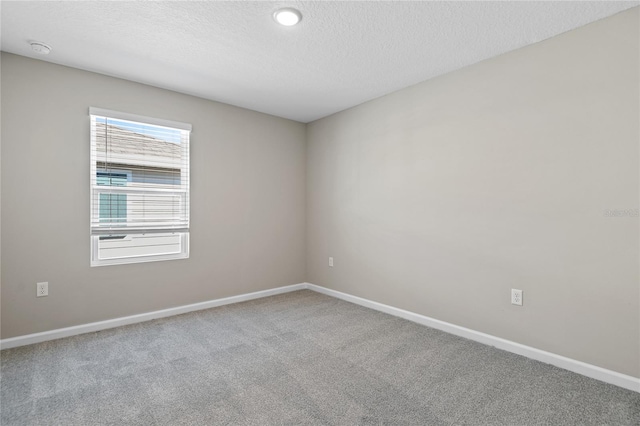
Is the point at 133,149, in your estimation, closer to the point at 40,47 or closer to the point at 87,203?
the point at 87,203

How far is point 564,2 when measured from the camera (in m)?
1.99

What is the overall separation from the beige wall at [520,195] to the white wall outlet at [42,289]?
10.3 ft

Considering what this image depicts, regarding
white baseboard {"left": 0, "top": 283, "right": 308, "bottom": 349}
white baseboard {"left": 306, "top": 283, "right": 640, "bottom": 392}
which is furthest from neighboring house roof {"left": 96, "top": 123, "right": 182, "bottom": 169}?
white baseboard {"left": 306, "top": 283, "right": 640, "bottom": 392}

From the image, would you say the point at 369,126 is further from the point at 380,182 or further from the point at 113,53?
the point at 113,53

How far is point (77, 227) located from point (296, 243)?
8.45 feet

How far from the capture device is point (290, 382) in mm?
2146

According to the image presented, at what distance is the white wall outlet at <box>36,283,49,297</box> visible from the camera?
2775 millimetres

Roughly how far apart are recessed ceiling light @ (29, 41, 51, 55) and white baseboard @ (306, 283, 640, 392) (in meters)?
3.86

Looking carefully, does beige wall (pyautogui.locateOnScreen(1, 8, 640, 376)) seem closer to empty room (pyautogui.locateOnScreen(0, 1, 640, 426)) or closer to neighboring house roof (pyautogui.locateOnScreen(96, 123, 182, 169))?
empty room (pyautogui.locateOnScreen(0, 1, 640, 426))

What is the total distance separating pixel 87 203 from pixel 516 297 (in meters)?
3.89

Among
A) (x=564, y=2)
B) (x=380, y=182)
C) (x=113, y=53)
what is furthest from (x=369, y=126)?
(x=113, y=53)

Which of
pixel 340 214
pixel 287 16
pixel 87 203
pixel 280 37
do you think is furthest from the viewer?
pixel 340 214

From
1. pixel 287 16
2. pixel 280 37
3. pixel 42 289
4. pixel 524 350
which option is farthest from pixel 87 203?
pixel 524 350

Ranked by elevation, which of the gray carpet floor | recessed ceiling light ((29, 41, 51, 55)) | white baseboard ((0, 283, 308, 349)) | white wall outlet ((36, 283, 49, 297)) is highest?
recessed ceiling light ((29, 41, 51, 55))
